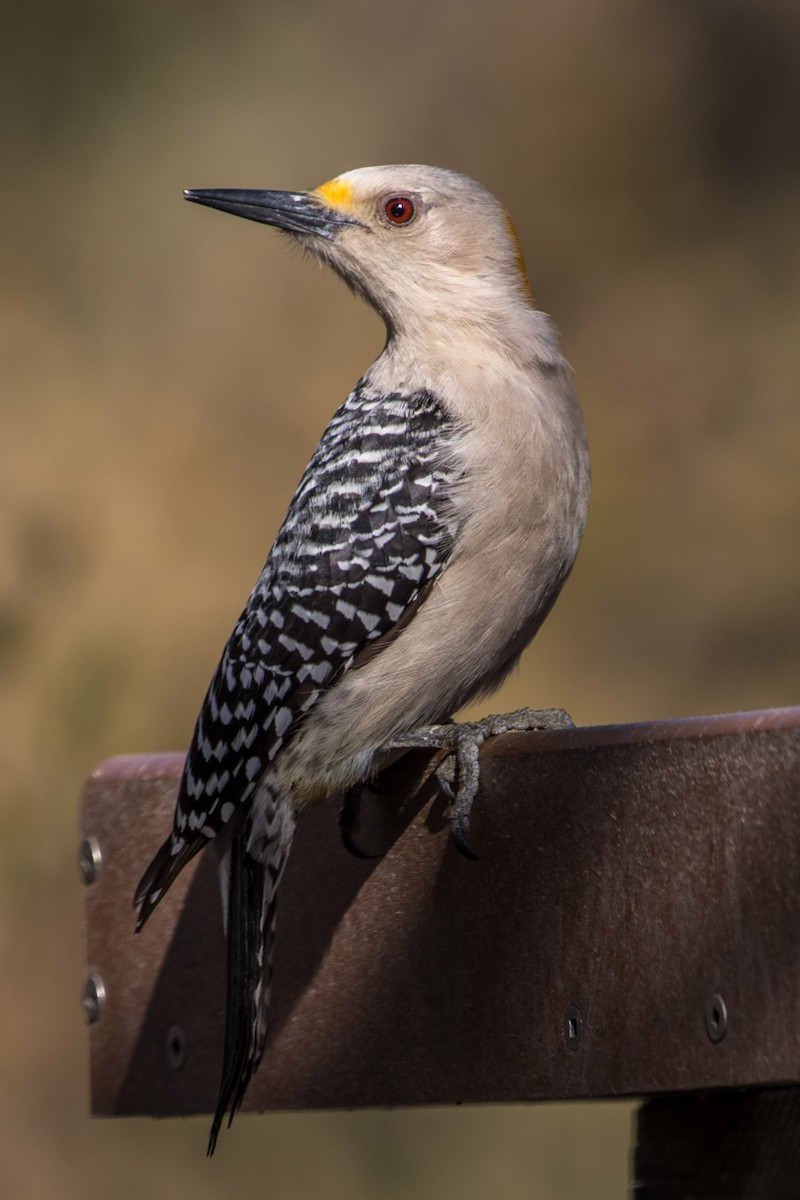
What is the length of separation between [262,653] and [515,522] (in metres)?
0.69

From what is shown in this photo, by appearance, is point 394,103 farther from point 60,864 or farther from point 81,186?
point 60,864

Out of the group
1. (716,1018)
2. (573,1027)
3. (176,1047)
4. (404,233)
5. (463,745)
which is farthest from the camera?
(404,233)

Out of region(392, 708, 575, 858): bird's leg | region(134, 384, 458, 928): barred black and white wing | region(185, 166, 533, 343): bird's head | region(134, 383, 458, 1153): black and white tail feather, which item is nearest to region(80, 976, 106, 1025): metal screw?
region(134, 383, 458, 1153): black and white tail feather

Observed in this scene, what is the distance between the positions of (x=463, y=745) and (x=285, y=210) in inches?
76.0

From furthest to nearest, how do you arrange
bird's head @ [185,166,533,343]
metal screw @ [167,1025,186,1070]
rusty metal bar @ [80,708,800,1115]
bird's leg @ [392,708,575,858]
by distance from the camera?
bird's head @ [185,166,533,343] < metal screw @ [167,1025,186,1070] < bird's leg @ [392,708,575,858] < rusty metal bar @ [80,708,800,1115]

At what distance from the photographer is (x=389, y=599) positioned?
400 centimetres

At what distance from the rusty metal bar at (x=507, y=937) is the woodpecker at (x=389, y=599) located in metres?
0.13

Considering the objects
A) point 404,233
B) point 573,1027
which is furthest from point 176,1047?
point 404,233

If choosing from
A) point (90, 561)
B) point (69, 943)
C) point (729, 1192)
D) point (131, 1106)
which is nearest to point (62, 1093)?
point (69, 943)

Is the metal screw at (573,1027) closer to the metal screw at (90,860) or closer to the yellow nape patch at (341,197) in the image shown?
the metal screw at (90,860)

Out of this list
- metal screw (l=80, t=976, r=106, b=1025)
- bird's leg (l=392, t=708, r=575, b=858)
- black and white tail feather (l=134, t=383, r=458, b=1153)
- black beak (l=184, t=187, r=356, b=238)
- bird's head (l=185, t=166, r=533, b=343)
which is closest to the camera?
bird's leg (l=392, t=708, r=575, b=858)

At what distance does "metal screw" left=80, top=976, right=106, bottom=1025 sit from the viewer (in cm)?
404

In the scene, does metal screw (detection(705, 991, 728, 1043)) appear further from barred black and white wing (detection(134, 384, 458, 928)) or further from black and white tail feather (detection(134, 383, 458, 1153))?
barred black and white wing (detection(134, 384, 458, 928))

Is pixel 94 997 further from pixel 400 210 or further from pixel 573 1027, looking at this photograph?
pixel 400 210
